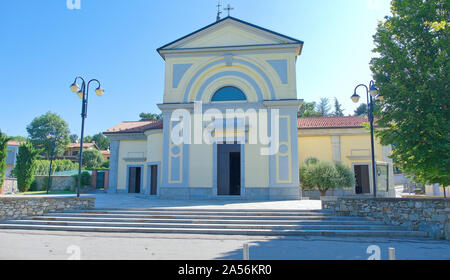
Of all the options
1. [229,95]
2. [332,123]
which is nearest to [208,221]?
[229,95]

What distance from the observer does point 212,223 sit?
34.2 ft

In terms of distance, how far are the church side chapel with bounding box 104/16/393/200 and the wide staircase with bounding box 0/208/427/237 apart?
576 centimetres

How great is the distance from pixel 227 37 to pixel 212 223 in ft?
43.7

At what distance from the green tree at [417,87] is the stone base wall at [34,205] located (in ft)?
41.8

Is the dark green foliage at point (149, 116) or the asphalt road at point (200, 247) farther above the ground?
the dark green foliage at point (149, 116)

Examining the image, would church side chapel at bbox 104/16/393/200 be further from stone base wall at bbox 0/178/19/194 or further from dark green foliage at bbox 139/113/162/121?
dark green foliage at bbox 139/113/162/121

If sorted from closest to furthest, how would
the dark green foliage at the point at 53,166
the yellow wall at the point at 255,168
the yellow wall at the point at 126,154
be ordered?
1. the yellow wall at the point at 255,168
2. the yellow wall at the point at 126,154
3. the dark green foliage at the point at 53,166

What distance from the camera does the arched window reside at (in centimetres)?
1866

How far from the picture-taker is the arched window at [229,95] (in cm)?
1866

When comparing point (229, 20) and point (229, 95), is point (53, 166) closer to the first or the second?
point (229, 95)

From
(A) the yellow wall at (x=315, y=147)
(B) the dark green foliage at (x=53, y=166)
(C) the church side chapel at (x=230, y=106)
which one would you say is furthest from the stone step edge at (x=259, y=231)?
(B) the dark green foliage at (x=53, y=166)

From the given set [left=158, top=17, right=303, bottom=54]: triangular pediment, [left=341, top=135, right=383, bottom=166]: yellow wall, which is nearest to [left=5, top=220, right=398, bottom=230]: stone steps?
[left=341, top=135, right=383, bottom=166]: yellow wall

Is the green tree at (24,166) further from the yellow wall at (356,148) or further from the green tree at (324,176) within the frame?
the yellow wall at (356,148)
